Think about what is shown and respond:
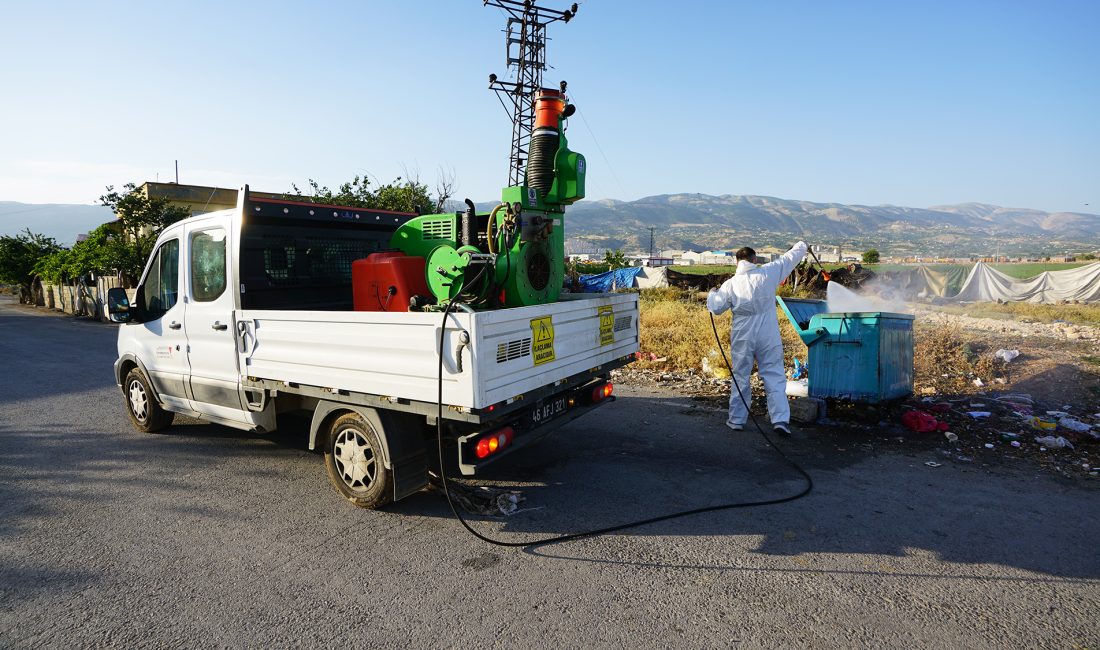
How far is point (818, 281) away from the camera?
18562 millimetres

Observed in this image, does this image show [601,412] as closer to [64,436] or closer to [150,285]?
[150,285]

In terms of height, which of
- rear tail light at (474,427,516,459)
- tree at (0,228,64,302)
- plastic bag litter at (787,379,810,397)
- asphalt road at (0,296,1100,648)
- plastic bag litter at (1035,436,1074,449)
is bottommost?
asphalt road at (0,296,1100,648)

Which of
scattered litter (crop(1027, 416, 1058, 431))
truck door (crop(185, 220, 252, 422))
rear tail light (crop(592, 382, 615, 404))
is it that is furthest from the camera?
scattered litter (crop(1027, 416, 1058, 431))

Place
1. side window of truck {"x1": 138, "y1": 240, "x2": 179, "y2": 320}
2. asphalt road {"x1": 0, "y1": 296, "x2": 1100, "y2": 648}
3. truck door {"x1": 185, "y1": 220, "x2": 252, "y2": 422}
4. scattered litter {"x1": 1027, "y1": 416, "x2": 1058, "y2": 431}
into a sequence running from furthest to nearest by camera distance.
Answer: scattered litter {"x1": 1027, "y1": 416, "x2": 1058, "y2": 431}
side window of truck {"x1": 138, "y1": 240, "x2": 179, "y2": 320}
truck door {"x1": 185, "y1": 220, "x2": 252, "y2": 422}
asphalt road {"x1": 0, "y1": 296, "x2": 1100, "y2": 648}

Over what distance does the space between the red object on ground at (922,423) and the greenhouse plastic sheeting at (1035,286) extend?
20830 mm

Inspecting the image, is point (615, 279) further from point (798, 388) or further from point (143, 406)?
point (143, 406)

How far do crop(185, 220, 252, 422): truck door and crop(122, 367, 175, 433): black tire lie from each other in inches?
38.0

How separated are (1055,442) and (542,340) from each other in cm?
491

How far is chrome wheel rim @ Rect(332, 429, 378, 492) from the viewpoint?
395 centimetres

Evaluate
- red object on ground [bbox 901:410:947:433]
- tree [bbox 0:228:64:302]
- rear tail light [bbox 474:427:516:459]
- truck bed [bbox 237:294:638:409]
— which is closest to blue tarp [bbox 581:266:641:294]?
red object on ground [bbox 901:410:947:433]

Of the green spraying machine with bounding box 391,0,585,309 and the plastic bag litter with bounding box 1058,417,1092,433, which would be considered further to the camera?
the plastic bag litter with bounding box 1058,417,1092,433

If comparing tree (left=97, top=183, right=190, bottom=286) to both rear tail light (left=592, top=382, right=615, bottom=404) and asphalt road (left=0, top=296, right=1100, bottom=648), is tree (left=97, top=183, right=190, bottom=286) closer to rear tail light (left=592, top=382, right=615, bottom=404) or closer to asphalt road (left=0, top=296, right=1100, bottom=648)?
asphalt road (left=0, top=296, right=1100, bottom=648)

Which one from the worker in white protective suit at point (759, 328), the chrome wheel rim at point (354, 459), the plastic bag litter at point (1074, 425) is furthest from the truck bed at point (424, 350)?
the plastic bag litter at point (1074, 425)

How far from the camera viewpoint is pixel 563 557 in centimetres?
336
